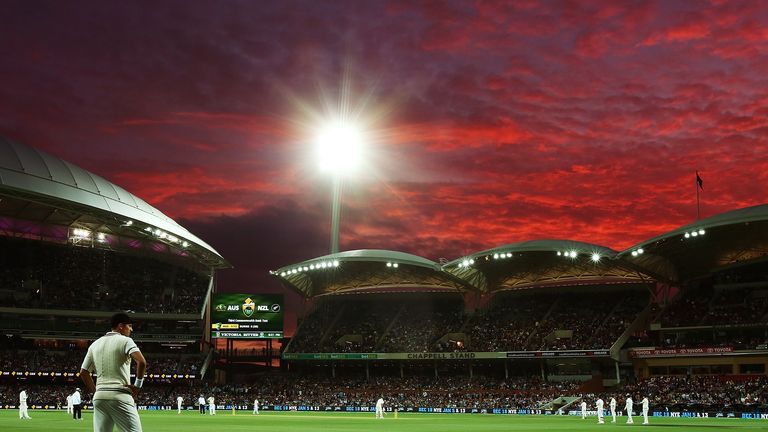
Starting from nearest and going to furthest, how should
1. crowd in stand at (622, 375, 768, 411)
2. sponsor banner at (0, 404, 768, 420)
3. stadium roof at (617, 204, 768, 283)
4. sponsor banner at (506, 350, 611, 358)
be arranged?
sponsor banner at (0, 404, 768, 420), crowd in stand at (622, 375, 768, 411), stadium roof at (617, 204, 768, 283), sponsor banner at (506, 350, 611, 358)

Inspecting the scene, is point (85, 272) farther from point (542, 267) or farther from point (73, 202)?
point (542, 267)

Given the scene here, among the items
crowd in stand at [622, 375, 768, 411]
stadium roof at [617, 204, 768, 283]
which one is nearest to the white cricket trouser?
crowd in stand at [622, 375, 768, 411]

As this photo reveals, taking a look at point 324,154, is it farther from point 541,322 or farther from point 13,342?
point 13,342

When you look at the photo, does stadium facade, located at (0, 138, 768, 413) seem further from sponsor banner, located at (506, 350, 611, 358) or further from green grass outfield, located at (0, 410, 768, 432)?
green grass outfield, located at (0, 410, 768, 432)

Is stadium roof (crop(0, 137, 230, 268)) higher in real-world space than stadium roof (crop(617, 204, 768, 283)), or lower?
higher

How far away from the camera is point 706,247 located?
7681 cm

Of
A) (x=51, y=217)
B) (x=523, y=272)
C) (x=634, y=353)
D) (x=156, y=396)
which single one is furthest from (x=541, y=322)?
(x=51, y=217)

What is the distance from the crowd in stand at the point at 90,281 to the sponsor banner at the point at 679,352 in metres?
50.9

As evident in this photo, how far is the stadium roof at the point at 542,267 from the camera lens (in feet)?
254

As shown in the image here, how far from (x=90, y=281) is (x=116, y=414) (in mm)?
90290

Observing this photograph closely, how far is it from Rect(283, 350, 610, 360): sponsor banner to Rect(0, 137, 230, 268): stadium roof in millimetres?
18338

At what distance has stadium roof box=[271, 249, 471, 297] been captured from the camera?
285 feet

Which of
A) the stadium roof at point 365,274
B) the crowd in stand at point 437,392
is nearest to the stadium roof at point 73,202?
the stadium roof at point 365,274

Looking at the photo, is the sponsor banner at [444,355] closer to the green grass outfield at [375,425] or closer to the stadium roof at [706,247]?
the stadium roof at [706,247]
